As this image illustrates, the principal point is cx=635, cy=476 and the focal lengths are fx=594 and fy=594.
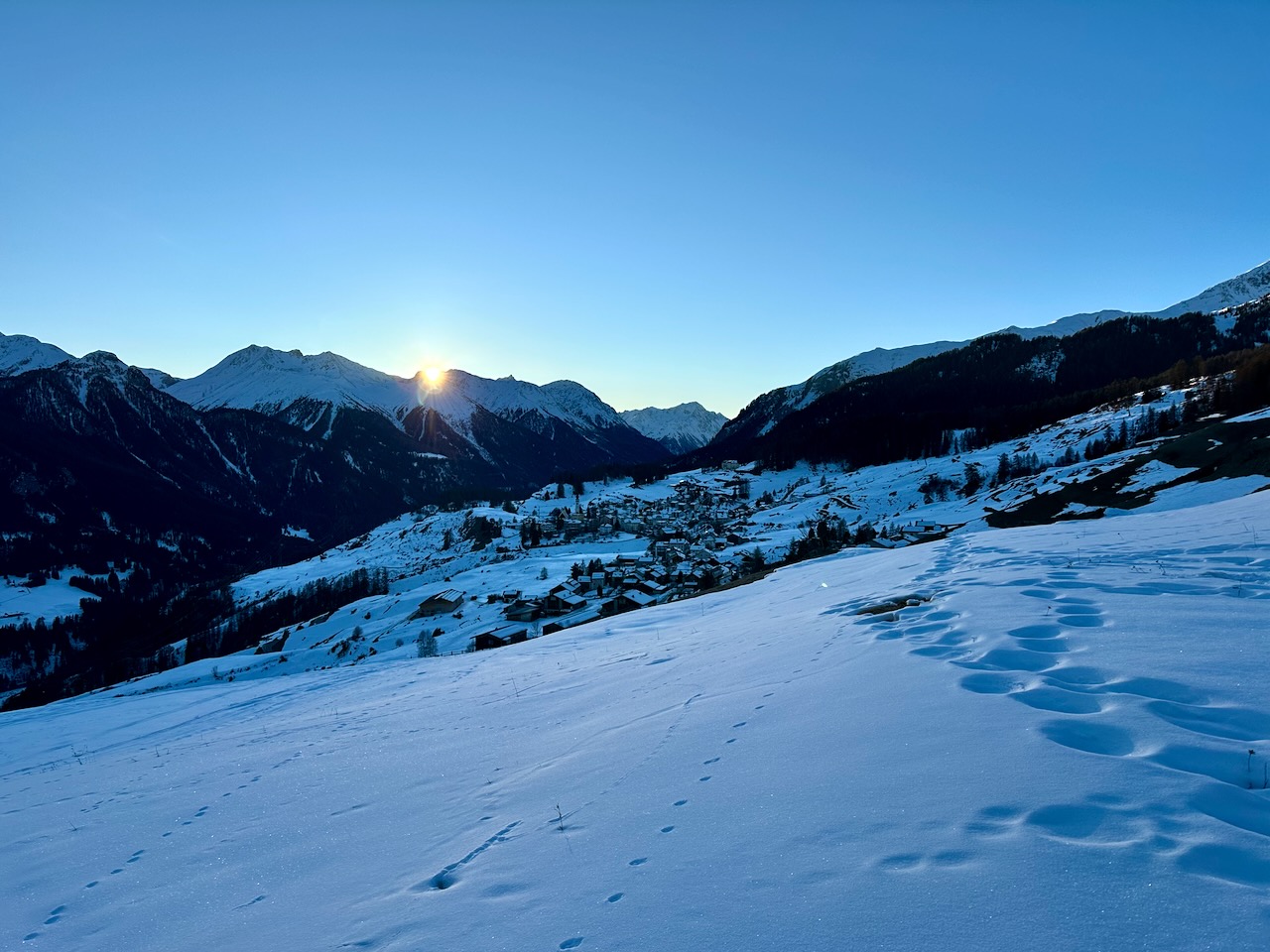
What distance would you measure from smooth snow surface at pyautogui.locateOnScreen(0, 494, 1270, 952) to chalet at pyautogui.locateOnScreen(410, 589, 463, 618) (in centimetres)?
5800

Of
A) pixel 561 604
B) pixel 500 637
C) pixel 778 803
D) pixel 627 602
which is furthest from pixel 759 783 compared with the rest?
pixel 561 604

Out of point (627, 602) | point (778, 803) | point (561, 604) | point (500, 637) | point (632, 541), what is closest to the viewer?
point (778, 803)

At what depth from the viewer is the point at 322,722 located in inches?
523

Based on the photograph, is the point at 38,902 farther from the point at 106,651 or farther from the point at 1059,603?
the point at 106,651

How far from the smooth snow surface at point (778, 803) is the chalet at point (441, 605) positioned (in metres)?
58.0

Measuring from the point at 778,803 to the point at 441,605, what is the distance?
7072 centimetres

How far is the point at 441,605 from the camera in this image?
230 ft

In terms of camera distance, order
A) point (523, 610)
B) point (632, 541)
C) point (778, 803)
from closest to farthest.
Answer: point (778, 803) → point (523, 610) → point (632, 541)

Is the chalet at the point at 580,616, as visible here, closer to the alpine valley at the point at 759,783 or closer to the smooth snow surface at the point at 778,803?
the alpine valley at the point at 759,783

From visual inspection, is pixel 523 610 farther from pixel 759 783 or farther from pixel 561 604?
pixel 759 783

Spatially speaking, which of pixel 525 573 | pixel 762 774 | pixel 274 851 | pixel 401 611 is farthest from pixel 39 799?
pixel 525 573

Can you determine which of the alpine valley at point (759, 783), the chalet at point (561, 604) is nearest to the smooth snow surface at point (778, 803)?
the alpine valley at point (759, 783)

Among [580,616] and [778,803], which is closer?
[778,803]

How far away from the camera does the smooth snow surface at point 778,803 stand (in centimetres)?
324
